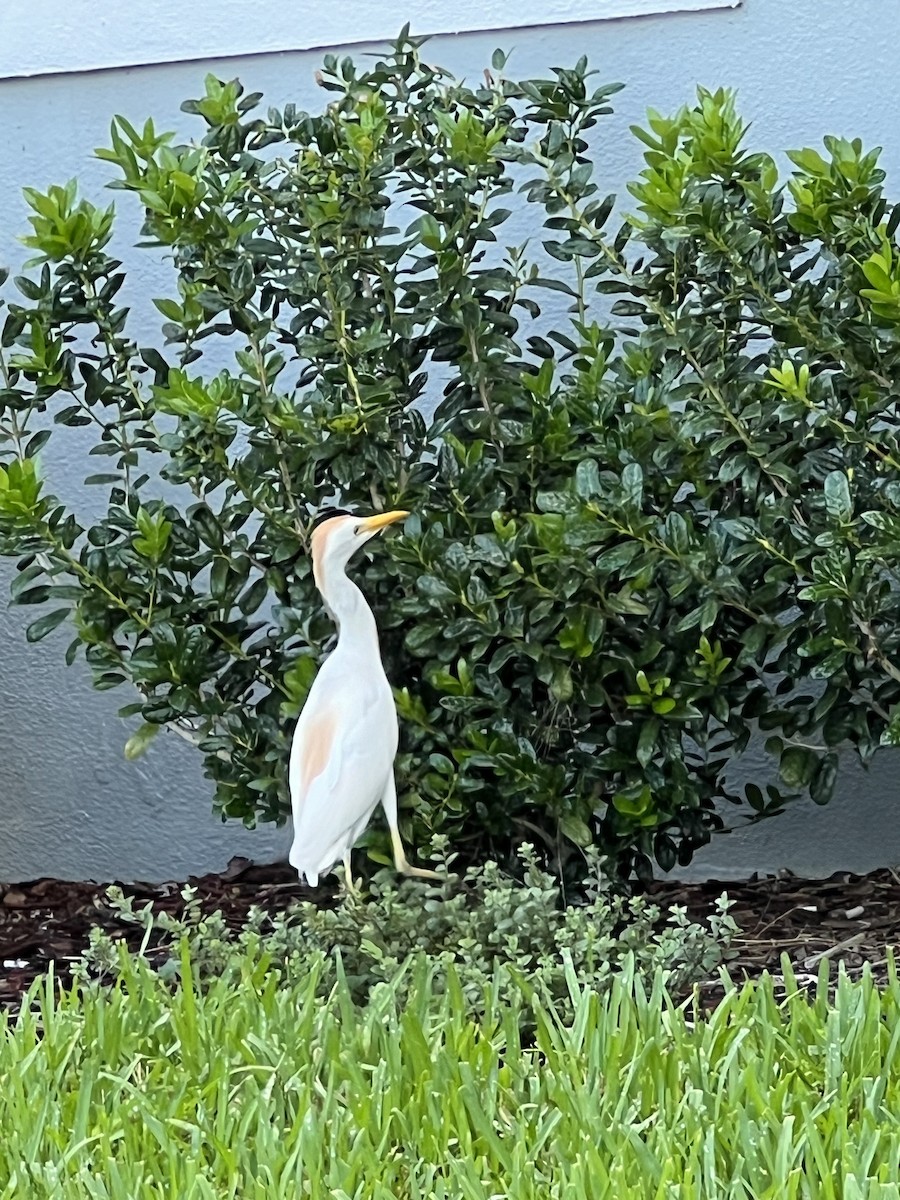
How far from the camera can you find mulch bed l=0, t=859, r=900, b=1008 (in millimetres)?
3711

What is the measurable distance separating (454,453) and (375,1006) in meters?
1.40

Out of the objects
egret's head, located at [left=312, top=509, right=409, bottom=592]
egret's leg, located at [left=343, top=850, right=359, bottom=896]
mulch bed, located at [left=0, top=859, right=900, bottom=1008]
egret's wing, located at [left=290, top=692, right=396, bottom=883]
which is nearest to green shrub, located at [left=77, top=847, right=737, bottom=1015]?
egret's leg, located at [left=343, top=850, right=359, bottom=896]

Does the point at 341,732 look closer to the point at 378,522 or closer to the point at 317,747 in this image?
the point at 317,747

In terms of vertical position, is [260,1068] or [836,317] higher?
[836,317]

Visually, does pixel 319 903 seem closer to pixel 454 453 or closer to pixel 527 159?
pixel 454 453

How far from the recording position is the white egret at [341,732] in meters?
3.26

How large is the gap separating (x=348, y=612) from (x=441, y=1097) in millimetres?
1137

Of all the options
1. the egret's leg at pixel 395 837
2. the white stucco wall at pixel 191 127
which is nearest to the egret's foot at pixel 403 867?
the egret's leg at pixel 395 837

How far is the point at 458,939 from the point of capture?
3.31 meters

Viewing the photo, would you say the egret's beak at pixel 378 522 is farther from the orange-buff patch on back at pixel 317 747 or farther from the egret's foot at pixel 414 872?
the egret's foot at pixel 414 872

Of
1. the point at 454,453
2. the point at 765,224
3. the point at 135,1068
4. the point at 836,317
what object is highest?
the point at 765,224

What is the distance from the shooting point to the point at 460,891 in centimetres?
366

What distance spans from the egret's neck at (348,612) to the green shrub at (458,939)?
50 centimetres

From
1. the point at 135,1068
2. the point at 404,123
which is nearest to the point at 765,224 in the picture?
the point at 404,123
